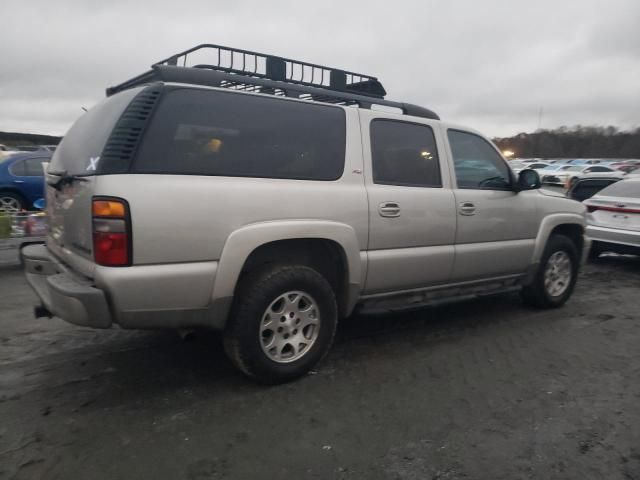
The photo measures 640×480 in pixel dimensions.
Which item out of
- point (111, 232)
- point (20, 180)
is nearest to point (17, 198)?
point (20, 180)

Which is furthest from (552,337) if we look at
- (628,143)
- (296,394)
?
(628,143)

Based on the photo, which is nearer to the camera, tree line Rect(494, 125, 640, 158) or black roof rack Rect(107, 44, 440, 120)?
black roof rack Rect(107, 44, 440, 120)

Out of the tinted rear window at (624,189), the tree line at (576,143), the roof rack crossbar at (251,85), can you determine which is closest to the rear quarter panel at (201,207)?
the roof rack crossbar at (251,85)

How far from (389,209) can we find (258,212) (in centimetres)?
108

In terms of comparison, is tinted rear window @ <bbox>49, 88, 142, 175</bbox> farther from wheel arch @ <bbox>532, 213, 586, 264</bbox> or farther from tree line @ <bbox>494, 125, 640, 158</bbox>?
tree line @ <bbox>494, 125, 640, 158</bbox>

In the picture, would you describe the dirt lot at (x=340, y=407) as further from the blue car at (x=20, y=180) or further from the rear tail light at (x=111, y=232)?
the blue car at (x=20, y=180)

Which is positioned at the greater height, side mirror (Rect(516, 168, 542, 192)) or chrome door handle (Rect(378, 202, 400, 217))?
side mirror (Rect(516, 168, 542, 192))

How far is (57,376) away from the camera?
11.2 feet

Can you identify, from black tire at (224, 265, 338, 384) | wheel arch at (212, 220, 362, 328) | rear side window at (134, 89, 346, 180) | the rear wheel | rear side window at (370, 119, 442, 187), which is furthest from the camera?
the rear wheel

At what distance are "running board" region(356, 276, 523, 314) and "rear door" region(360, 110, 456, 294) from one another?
84mm

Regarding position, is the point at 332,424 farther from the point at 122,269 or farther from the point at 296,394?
the point at 122,269

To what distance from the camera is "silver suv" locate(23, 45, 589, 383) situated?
2.74 meters

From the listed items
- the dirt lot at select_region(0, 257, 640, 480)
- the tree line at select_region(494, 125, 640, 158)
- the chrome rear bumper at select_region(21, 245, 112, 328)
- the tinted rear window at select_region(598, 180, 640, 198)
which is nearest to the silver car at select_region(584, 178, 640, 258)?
the tinted rear window at select_region(598, 180, 640, 198)

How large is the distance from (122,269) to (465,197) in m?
2.79
